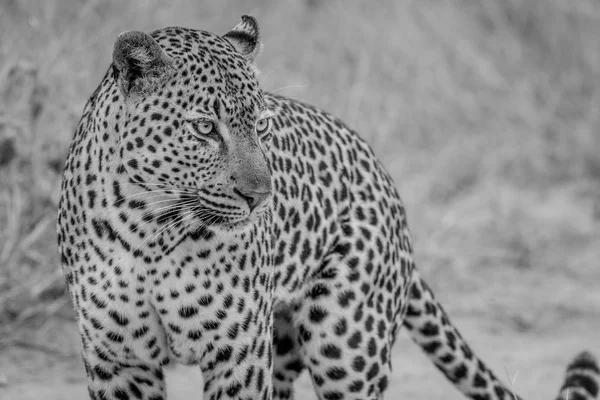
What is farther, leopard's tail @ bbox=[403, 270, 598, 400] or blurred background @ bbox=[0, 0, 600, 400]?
blurred background @ bbox=[0, 0, 600, 400]

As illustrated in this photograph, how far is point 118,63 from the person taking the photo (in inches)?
166

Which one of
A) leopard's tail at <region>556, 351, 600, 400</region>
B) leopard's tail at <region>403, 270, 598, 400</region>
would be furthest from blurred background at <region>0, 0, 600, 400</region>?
leopard's tail at <region>403, 270, 598, 400</region>

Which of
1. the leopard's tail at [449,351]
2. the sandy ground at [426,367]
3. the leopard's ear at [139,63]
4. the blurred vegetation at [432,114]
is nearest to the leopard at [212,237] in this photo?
the leopard's ear at [139,63]

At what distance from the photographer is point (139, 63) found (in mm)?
4180

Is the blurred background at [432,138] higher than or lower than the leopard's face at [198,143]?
higher

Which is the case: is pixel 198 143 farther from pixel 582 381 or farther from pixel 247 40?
pixel 582 381

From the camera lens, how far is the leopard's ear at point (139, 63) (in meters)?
4.16

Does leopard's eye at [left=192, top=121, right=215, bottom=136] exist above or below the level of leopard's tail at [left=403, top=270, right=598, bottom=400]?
below

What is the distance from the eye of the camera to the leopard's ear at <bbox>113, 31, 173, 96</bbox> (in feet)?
13.6

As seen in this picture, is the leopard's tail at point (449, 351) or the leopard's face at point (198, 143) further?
the leopard's tail at point (449, 351)

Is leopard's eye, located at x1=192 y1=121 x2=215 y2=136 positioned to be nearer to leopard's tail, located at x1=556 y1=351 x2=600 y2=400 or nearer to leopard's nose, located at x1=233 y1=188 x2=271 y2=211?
leopard's nose, located at x1=233 y1=188 x2=271 y2=211

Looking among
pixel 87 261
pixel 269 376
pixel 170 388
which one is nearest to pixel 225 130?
pixel 87 261

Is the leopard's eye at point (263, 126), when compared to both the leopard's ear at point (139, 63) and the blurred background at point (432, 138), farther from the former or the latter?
the leopard's ear at point (139, 63)

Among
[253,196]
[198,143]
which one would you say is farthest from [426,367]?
[198,143]
